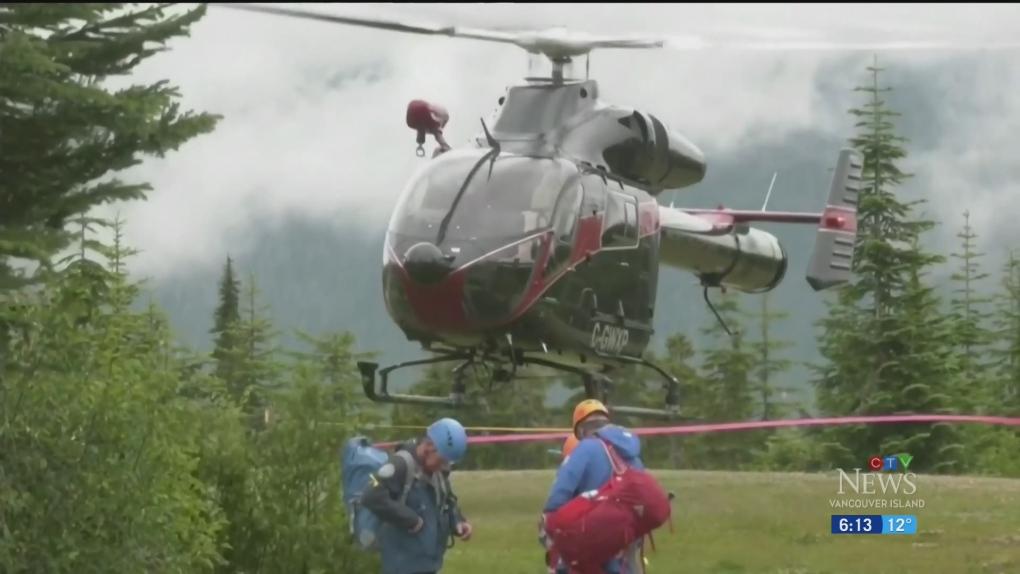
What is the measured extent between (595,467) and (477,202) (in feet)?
11.6

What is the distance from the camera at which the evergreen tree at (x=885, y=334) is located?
3030 cm

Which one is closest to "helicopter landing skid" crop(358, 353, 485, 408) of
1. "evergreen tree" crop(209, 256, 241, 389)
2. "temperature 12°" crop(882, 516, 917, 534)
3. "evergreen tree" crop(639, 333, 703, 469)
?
"temperature 12°" crop(882, 516, 917, 534)

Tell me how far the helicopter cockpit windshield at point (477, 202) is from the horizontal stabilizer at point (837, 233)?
3478mm

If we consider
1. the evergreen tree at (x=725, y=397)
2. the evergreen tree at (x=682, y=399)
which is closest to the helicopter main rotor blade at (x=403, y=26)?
the evergreen tree at (x=682, y=399)

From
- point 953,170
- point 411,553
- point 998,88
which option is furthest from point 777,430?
point 998,88

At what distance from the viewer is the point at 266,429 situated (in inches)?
445

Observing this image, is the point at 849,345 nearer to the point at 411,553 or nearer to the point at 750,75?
the point at 411,553

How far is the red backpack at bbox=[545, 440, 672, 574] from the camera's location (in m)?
8.00

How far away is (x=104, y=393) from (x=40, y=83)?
12.4 feet

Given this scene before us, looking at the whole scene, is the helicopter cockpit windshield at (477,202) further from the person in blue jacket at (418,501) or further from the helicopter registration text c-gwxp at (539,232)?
the person in blue jacket at (418,501)

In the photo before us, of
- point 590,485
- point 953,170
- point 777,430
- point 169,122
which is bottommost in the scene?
point 777,430

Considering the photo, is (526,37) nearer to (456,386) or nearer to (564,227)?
(564,227)

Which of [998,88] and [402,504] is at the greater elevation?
[998,88]

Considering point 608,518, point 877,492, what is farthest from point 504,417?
point 608,518
